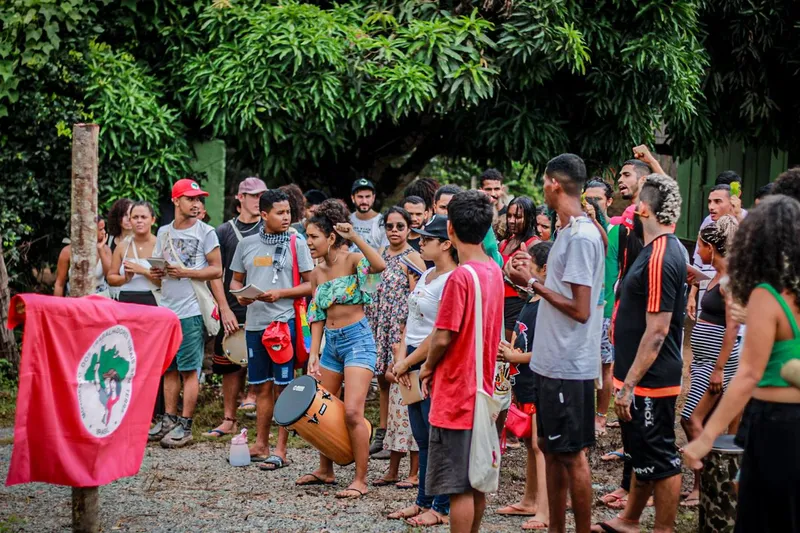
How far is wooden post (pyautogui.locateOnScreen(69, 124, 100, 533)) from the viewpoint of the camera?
5.05 meters

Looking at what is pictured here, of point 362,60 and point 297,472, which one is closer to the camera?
point 297,472

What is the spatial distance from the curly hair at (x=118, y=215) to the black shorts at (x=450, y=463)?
4617mm

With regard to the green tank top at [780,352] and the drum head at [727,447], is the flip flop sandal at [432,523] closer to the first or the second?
the drum head at [727,447]

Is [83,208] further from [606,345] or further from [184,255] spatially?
[606,345]

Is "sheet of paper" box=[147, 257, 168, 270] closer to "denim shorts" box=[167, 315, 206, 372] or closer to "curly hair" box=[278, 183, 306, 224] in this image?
"denim shorts" box=[167, 315, 206, 372]

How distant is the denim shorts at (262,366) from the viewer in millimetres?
7254

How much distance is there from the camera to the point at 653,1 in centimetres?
1041

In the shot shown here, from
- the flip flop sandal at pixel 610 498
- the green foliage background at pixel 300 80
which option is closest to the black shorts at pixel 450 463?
the flip flop sandal at pixel 610 498

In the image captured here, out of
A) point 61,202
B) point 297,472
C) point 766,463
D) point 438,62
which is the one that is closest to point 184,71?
point 61,202

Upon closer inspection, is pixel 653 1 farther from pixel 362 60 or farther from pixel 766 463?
pixel 766 463

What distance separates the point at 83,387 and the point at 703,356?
400 centimetres

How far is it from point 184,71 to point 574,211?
651 cm

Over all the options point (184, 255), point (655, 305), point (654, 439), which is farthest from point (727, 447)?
point (184, 255)

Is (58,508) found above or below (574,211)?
below
